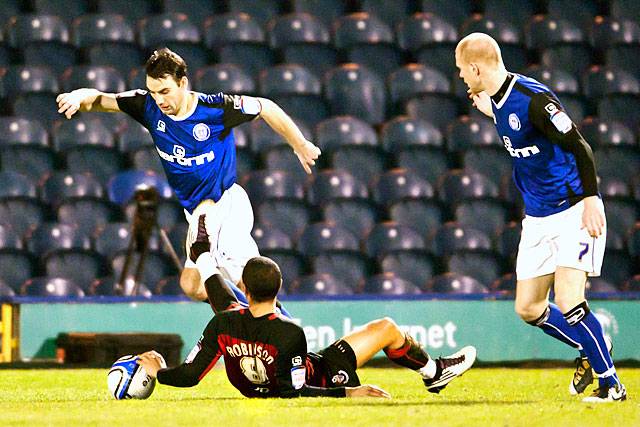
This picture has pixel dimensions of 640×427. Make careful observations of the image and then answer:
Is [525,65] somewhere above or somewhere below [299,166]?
above

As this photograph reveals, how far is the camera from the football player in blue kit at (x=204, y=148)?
273 inches

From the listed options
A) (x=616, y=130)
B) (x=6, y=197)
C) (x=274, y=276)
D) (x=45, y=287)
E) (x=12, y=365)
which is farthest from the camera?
(x=616, y=130)

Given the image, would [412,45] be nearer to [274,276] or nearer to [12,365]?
[12,365]

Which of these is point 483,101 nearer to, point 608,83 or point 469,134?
point 469,134

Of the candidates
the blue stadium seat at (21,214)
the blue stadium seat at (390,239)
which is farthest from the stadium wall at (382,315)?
the blue stadium seat at (21,214)

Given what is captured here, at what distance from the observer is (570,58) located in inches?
578

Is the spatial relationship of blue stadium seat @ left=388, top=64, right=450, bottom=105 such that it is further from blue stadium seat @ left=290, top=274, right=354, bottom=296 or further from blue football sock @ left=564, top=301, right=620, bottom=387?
blue football sock @ left=564, top=301, right=620, bottom=387

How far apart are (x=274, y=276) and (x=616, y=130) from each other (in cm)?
889

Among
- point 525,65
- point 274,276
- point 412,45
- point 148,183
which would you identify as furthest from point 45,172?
point 274,276

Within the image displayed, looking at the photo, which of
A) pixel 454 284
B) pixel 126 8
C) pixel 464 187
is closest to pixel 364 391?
pixel 454 284

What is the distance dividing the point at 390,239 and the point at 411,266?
1.14 ft

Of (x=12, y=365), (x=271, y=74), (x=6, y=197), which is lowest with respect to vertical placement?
(x=12, y=365)

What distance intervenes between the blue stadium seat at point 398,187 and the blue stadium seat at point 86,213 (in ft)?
9.27

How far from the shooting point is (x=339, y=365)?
6.03m
